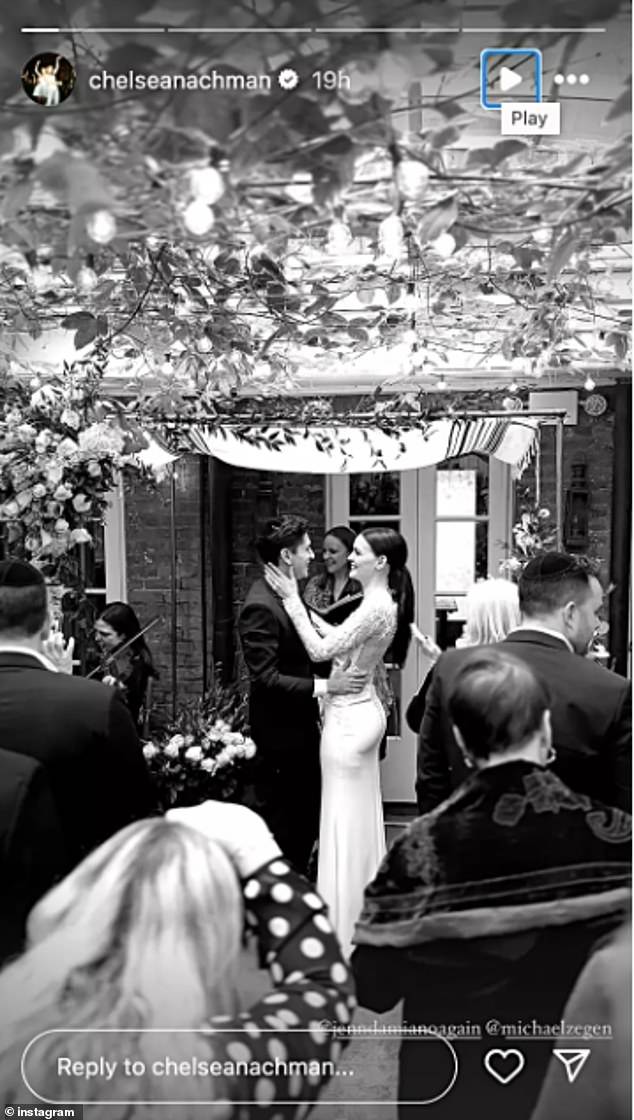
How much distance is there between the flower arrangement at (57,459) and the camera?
1.64 m

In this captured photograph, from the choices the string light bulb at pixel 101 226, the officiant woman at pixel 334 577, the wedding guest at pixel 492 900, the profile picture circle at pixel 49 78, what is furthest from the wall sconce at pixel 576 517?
the profile picture circle at pixel 49 78

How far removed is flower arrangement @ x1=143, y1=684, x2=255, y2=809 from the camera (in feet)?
5.18

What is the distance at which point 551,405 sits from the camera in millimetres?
1753

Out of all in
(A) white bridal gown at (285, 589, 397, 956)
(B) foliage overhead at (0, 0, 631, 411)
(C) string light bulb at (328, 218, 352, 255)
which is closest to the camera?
(B) foliage overhead at (0, 0, 631, 411)

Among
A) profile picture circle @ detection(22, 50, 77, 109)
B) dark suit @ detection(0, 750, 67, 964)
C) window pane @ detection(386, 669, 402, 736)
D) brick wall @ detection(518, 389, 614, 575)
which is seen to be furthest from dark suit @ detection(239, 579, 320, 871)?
profile picture circle @ detection(22, 50, 77, 109)

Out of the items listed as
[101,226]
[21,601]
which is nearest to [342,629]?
[21,601]

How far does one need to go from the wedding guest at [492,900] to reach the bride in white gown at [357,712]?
49mm

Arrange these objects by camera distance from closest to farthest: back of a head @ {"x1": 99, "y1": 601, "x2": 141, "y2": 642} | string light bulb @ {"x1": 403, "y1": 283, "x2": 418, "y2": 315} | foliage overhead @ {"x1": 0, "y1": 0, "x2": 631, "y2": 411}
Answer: foliage overhead @ {"x1": 0, "y1": 0, "x2": 631, "y2": 411}
back of a head @ {"x1": 99, "y1": 601, "x2": 141, "y2": 642}
string light bulb @ {"x1": 403, "y1": 283, "x2": 418, "y2": 315}

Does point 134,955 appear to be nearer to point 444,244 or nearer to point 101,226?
point 101,226

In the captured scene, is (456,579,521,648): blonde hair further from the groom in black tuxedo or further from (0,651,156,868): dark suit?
(0,651,156,868): dark suit

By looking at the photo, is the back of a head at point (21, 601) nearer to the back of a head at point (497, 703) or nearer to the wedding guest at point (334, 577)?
the wedding guest at point (334, 577)

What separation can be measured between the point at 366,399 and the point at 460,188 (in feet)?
1.87

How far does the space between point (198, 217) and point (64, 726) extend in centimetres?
75

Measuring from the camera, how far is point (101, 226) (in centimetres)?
131
